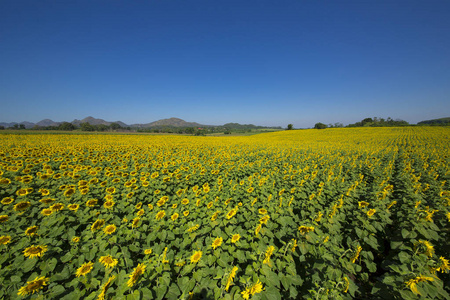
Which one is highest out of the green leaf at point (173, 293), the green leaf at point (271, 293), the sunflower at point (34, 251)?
the sunflower at point (34, 251)

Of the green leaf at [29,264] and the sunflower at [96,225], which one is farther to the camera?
the sunflower at [96,225]

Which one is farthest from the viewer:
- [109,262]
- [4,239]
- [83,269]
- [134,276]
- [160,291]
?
[4,239]

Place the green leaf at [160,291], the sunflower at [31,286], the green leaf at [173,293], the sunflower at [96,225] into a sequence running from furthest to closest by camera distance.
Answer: the sunflower at [96,225], the green leaf at [173,293], the green leaf at [160,291], the sunflower at [31,286]

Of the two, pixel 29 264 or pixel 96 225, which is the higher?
pixel 96 225

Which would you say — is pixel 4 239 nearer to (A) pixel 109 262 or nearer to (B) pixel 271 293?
(A) pixel 109 262

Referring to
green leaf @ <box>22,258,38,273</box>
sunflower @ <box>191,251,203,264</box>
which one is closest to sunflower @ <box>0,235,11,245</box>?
green leaf @ <box>22,258,38,273</box>

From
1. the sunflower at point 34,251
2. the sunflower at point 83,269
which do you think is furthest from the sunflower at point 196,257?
the sunflower at point 34,251

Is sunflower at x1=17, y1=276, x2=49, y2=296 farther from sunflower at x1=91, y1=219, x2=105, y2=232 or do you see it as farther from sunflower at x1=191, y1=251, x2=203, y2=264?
sunflower at x1=191, y1=251, x2=203, y2=264

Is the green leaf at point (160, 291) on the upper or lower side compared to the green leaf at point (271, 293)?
upper

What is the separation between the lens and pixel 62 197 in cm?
404

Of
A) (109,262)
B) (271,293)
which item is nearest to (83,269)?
(109,262)

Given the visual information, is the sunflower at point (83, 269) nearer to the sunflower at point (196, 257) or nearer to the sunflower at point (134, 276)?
the sunflower at point (134, 276)

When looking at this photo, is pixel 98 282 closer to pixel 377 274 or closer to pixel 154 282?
pixel 154 282

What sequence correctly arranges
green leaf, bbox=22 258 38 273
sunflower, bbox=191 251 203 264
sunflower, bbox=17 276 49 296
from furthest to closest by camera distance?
sunflower, bbox=191 251 203 264
green leaf, bbox=22 258 38 273
sunflower, bbox=17 276 49 296
